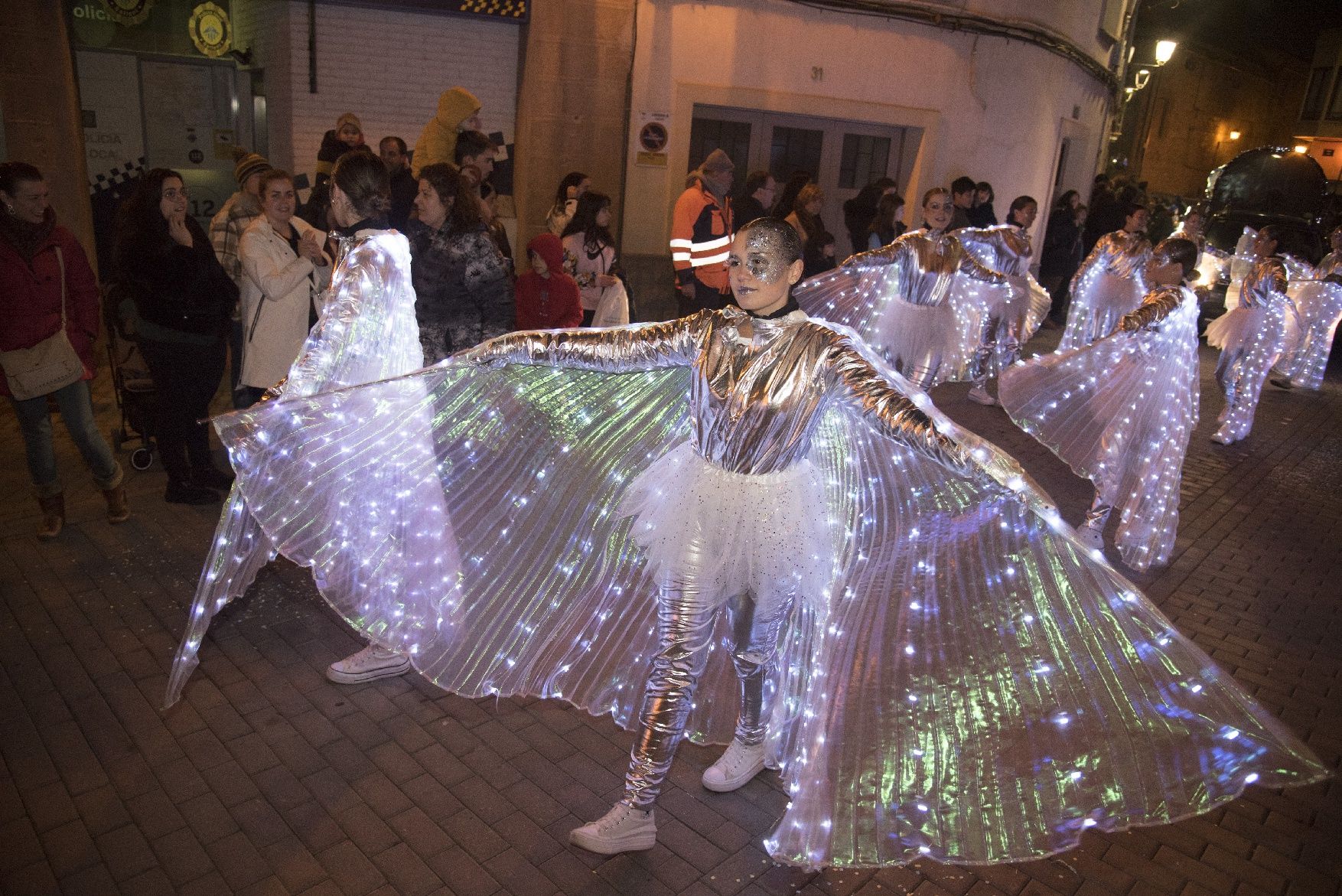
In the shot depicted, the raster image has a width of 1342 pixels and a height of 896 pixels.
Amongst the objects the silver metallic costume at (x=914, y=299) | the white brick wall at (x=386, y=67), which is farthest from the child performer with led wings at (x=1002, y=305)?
the white brick wall at (x=386, y=67)

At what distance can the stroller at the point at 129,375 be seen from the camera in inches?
220

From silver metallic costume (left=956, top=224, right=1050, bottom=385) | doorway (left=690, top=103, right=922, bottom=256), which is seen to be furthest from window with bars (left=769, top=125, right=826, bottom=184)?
silver metallic costume (left=956, top=224, right=1050, bottom=385)

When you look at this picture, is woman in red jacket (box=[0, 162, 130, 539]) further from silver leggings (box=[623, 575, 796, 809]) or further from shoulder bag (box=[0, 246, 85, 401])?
silver leggings (box=[623, 575, 796, 809])

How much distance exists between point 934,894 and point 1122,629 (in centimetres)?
111

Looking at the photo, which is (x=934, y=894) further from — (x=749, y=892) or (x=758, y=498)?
(x=758, y=498)

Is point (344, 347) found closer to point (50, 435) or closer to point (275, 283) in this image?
point (275, 283)

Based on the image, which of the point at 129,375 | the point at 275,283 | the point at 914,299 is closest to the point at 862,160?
the point at 914,299

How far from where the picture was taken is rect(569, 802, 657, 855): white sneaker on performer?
306 cm

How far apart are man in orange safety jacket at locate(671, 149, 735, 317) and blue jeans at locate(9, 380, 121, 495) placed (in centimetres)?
476

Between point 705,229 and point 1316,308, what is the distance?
810 cm

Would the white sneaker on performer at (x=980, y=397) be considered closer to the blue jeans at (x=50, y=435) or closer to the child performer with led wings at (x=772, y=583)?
the child performer with led wings at (x=772, y=583)

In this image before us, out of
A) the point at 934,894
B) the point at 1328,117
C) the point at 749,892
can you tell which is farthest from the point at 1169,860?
the point at 1328,117

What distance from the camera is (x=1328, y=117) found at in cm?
3684

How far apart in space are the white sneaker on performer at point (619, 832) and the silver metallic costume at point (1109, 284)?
7327mm
